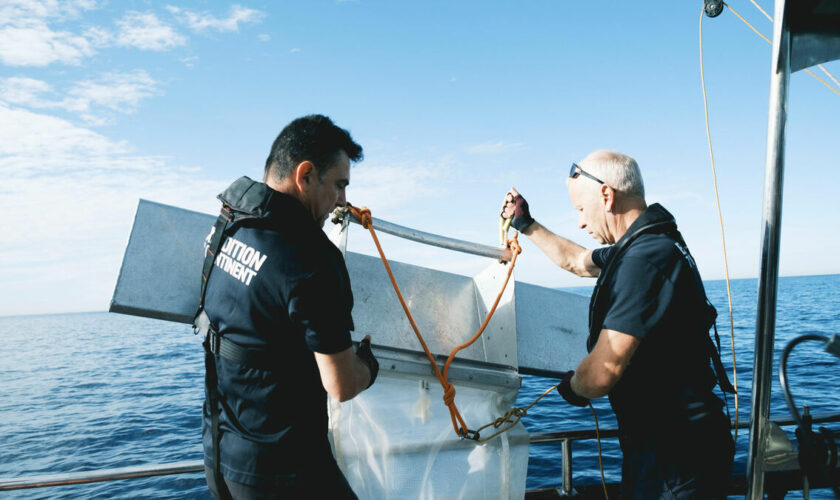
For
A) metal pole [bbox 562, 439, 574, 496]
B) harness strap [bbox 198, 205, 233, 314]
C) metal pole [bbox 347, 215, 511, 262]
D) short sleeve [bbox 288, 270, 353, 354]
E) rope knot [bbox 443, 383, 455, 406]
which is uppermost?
metal pole [bbox 347, 215, 511, 262]

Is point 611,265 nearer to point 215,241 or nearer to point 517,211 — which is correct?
point 517,211

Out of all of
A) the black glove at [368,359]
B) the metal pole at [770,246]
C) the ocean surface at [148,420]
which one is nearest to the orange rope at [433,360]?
the black glove at [368,359]

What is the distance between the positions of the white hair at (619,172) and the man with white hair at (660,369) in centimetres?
19

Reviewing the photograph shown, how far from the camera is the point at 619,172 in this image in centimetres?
235

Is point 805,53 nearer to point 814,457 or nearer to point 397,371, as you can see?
point 814,457

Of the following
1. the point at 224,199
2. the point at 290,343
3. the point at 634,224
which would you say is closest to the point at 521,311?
the point at 634,224

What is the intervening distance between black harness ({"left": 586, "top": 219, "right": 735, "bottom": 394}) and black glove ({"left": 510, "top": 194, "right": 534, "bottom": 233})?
99 cm

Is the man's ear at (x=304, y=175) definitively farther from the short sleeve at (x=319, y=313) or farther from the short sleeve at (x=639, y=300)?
the short sleeve at (x=639, y=300)

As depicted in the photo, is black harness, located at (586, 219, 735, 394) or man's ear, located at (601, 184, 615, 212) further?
man's ear, located at (601, 184, 615, 212)

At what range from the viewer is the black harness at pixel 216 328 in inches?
68.0

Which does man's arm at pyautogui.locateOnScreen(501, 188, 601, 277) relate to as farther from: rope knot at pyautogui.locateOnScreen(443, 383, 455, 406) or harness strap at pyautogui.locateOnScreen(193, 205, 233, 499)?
harness strap at pyautogui.locateOnScreen(193, 205, 233, 499)

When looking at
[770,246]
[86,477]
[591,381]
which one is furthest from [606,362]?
[86,477]

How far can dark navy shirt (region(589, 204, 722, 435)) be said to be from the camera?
1955 millimetres

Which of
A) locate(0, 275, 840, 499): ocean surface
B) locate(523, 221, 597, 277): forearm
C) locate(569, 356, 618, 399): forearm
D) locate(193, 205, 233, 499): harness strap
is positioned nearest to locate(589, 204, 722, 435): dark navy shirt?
locate(569, 356, 618, 399): forearm
